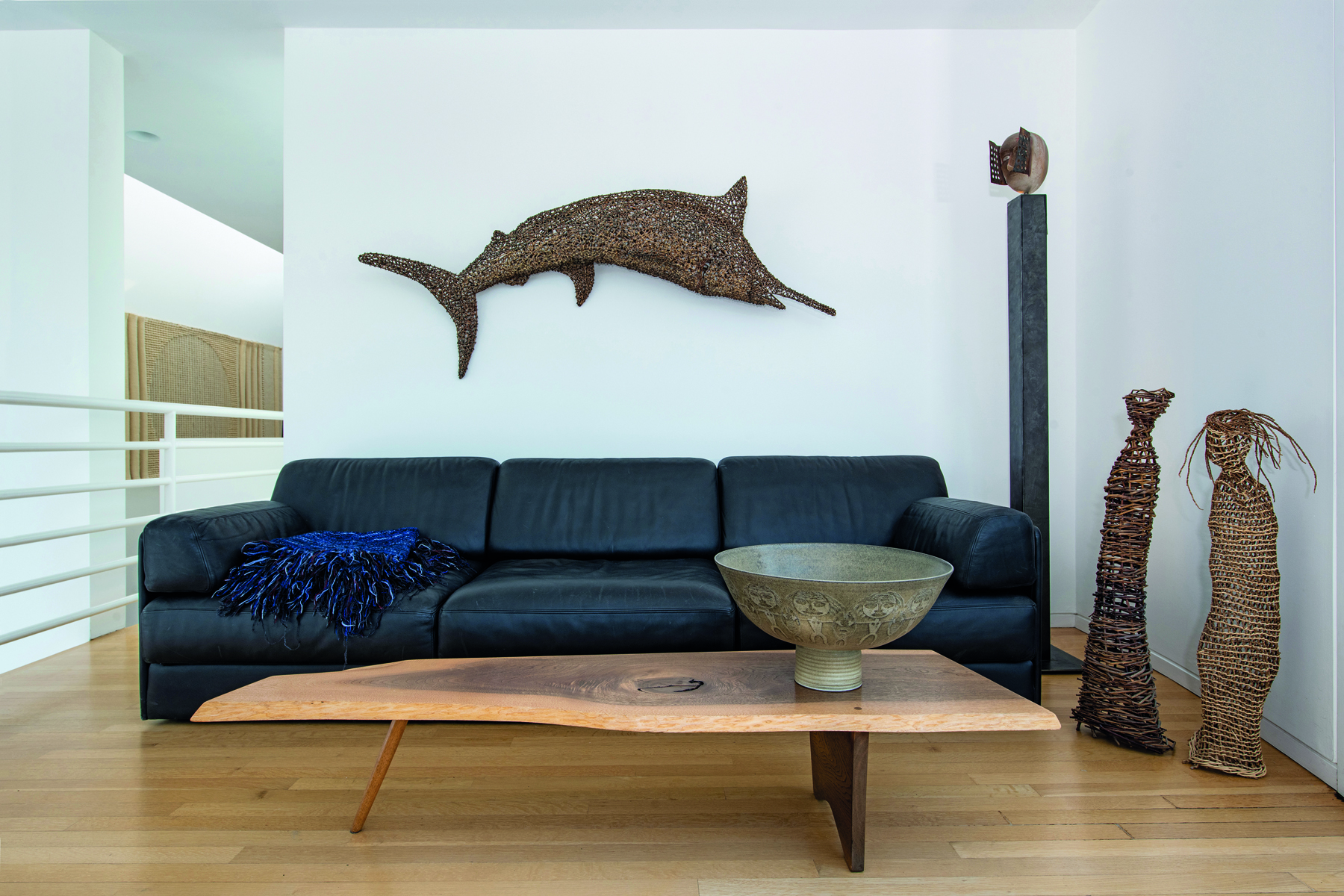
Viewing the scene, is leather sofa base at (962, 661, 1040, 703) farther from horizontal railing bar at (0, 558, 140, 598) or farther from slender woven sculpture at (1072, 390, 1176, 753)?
horizontal railing bar at (0, 558, 140, 598)

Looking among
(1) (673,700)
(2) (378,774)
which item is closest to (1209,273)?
(1) (673,700)

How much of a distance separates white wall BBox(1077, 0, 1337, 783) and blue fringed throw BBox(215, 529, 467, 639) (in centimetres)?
232

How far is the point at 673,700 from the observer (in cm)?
128

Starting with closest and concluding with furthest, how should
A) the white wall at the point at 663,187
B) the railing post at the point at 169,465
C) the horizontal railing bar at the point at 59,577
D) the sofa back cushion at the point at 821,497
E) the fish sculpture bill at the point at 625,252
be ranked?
1. the horizontal railing bar at the point at 59,577
2. the sofa back cushion at the point at 821,497
3. the fish sculpture bill at the point at 625,252
4. the white wall at the point at 663,187
5. the railing post at the point at 169,465

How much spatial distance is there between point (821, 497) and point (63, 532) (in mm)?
2744

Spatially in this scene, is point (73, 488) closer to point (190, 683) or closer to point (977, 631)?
point (190, 683)

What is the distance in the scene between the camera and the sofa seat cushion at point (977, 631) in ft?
6.70

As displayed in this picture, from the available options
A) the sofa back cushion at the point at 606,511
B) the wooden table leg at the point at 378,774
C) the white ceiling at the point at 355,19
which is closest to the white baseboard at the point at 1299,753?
the sofa back cushion at the point at 606,511

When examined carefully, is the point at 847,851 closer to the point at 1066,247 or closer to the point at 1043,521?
the point at 1043,521

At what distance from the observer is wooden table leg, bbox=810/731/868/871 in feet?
4.38

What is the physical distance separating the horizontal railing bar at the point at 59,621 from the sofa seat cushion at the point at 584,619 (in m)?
1.12

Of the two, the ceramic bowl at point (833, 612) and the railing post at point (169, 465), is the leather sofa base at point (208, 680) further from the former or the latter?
the railing post at point (169, 465)

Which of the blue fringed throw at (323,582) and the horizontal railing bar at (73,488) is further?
the horizontal railing bar at (73,488)

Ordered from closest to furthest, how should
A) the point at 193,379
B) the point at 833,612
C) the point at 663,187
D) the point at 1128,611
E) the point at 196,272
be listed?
the point at 833,612 < the point at 1128,611 < the point at 663,187 < the point at 193,379 < the point at 196,272
